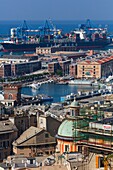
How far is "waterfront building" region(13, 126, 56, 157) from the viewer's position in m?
14.6

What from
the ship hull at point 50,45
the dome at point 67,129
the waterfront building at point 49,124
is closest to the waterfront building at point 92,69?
the ship hull at point 50,45

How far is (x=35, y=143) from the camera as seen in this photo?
14.7 metres

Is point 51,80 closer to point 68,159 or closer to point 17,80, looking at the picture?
point 17,80

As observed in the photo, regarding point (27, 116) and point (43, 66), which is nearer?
point (27, 116)

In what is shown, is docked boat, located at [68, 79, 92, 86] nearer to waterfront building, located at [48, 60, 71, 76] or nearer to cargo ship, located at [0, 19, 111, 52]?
waterfront building, located at [48, 60, 71, 76]

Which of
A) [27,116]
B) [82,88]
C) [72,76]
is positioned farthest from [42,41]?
[27,116]

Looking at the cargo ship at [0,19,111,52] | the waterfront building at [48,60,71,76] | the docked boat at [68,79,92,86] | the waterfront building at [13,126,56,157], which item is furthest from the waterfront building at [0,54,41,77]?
the waterfront building at [13,126,56,157]

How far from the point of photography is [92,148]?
5.82 metres

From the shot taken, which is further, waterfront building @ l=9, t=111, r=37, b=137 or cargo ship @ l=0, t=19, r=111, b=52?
cargo ship @ l=0, t=19, r=111, b=52

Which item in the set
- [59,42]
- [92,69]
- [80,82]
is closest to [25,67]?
[92,69]

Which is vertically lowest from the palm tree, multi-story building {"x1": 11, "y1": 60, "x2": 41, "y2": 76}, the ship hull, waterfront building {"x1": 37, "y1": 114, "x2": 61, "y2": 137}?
the ship hull

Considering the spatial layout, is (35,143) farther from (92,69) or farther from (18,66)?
(18,66)

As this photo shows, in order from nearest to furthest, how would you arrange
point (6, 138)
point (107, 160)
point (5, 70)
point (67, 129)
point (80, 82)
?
point (107, 160), point (67, 129), point (6, 138), point (80, 82), point (5, 70)

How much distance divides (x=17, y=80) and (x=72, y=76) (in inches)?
238
